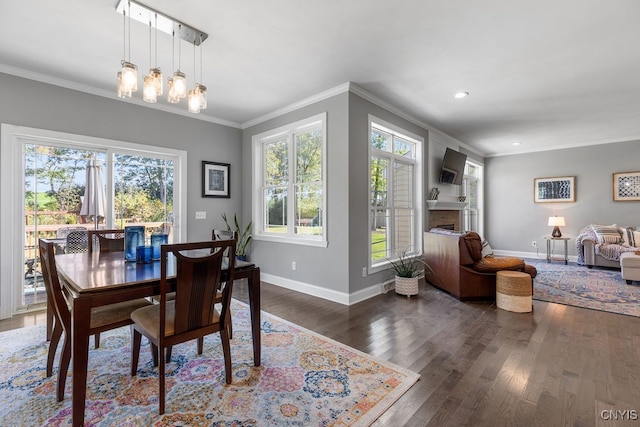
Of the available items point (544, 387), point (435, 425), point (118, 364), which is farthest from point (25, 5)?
point (544, 387)

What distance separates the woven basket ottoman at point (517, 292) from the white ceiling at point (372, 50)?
2241 millimetres

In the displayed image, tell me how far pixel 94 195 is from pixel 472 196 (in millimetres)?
7631

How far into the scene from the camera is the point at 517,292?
3.25m

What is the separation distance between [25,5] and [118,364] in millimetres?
2678

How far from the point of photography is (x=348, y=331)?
108 inches

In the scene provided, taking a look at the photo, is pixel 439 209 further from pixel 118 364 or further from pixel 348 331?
pixel 118 364

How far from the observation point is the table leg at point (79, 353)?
1.47m

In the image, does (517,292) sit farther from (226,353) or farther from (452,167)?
(226,353)

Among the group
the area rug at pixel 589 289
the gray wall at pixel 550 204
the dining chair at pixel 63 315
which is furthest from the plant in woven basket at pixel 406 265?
the gray wall at pixel 550 204

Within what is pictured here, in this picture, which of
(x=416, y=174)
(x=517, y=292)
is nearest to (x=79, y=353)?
(x=517, y=292)

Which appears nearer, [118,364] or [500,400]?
[500,400]

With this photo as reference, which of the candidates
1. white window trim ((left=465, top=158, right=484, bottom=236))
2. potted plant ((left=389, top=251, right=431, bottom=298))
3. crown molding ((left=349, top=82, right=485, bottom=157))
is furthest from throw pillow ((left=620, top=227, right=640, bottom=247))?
potted plant ((left=389, top=251, right=431, bottom=298))

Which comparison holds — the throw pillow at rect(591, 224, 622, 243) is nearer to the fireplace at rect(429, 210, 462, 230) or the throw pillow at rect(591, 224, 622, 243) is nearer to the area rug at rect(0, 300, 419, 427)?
the fireplace at rect(429, 210, 462, 230)

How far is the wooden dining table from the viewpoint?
1479mm
